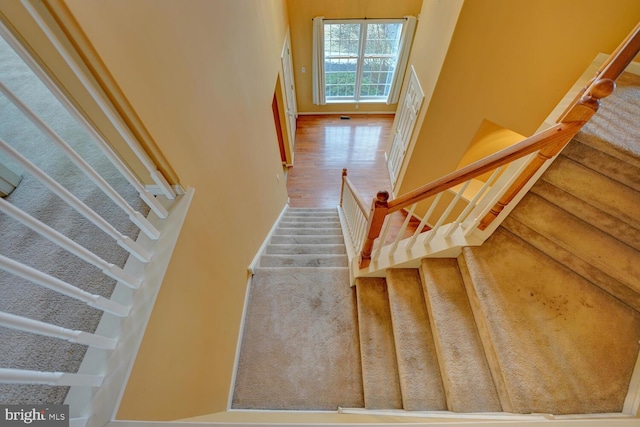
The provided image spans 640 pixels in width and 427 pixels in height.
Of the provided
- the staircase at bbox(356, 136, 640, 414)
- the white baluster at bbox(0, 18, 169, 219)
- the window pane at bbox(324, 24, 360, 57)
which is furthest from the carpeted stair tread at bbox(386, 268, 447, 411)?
the window pane at bbox(324, 24, 360, 57)

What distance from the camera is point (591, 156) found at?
1.60 m

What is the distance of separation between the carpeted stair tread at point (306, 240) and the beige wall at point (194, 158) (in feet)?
2.77

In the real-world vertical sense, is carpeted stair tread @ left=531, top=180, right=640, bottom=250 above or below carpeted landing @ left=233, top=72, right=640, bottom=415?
above

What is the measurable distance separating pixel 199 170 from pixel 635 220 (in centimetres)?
241

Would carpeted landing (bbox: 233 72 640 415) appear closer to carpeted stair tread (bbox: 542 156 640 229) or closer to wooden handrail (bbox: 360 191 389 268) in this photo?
carpeted stair tread (bbox: 542 156 640 229)

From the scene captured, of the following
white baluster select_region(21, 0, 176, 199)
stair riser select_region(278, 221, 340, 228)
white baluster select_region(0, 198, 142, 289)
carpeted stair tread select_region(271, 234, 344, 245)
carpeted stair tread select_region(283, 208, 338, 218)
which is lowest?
white baluster select_region(0, 198, 142, 289)

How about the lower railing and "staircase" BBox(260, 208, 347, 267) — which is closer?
the lower railing

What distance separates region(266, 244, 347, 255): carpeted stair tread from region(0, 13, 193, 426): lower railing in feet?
6.36

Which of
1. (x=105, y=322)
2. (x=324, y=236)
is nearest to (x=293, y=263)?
(x=324, y=236)

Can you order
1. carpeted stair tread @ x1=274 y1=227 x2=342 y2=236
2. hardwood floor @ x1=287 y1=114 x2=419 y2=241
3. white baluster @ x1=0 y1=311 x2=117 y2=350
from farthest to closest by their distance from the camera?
hardwood floor @ x1=287 y1=114 x2=419 y2=241 → carpeted stair tread @ x1=274 y1=227 x2=342 y2=236 → white baluster @ x1=0 y1=311 x2=117 y2=350

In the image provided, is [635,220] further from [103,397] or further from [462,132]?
[103,397]

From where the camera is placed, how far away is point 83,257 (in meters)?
0.72

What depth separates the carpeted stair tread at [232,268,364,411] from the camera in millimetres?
1740

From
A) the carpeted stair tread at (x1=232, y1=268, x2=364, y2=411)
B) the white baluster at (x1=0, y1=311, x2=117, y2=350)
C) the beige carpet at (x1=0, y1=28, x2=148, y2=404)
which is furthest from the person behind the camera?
the carpeted stair tread at (x1=232, y1=268, x2=364, y2=411)
